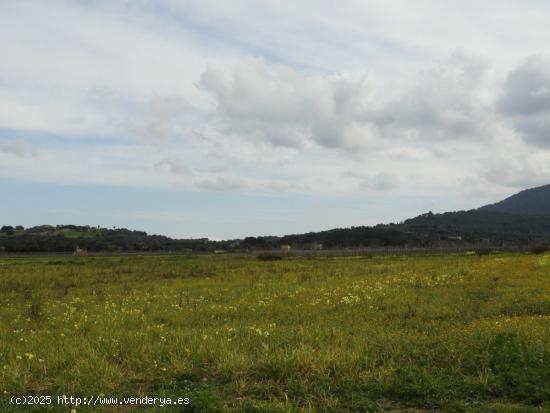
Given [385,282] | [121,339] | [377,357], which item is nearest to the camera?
[377,357]

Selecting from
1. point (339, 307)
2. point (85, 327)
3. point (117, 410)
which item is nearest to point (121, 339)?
point (85, 327)

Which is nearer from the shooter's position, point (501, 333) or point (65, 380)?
point (65, 380)

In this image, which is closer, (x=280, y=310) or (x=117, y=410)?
(x=117, y=410)

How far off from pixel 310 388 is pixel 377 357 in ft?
7.13

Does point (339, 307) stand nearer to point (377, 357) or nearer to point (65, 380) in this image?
point (377, 357)

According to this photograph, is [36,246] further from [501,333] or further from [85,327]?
[501,333]

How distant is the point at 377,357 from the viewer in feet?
34.0

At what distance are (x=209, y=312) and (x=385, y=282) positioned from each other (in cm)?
1332

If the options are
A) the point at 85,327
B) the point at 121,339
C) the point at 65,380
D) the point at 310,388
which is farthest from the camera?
the point at 85,327

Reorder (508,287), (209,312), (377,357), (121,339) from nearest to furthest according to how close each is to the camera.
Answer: (377,357) < (121,339) < (209,312) < (508,287)

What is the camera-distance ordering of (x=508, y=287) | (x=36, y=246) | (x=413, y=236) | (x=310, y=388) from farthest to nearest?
(x=413, y=236) → (x=36, y=246) → (x=508, y=287) → (x=310, y=388)

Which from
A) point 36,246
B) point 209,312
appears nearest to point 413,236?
point 36,246

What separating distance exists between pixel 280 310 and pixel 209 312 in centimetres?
263

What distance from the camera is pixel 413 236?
191125 mm
